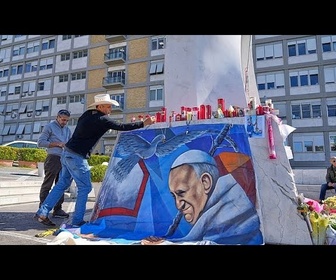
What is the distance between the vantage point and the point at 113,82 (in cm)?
3162

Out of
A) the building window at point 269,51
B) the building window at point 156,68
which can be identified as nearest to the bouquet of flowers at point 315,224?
the building window at point 269,51

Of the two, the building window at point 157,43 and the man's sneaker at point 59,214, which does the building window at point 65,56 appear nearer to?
the building window at point 157,43

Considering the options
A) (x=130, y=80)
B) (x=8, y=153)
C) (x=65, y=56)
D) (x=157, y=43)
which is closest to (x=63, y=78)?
(x=65, y=56)

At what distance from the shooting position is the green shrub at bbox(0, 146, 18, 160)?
1870 centimetres

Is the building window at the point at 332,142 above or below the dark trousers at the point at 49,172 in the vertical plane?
above

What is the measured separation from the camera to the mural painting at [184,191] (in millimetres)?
3168

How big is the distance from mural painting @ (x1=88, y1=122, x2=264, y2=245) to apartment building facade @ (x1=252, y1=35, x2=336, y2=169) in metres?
23.7

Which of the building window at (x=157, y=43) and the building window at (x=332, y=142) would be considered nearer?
the building window at (x=332, y=142)

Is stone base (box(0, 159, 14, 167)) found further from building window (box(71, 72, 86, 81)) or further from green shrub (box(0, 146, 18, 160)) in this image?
building window (box(71, 72, 86, 81))

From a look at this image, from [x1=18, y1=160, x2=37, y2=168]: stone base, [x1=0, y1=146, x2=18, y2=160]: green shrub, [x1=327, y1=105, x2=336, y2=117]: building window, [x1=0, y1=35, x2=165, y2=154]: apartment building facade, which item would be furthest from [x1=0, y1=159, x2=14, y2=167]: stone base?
[x1=327, y1=105, x2=336, y2=117]: building window

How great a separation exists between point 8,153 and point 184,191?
1901cm

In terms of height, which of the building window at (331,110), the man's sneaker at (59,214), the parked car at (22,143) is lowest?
the man's sneaker at (59,214)

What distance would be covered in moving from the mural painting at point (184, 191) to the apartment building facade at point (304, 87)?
23702mm
